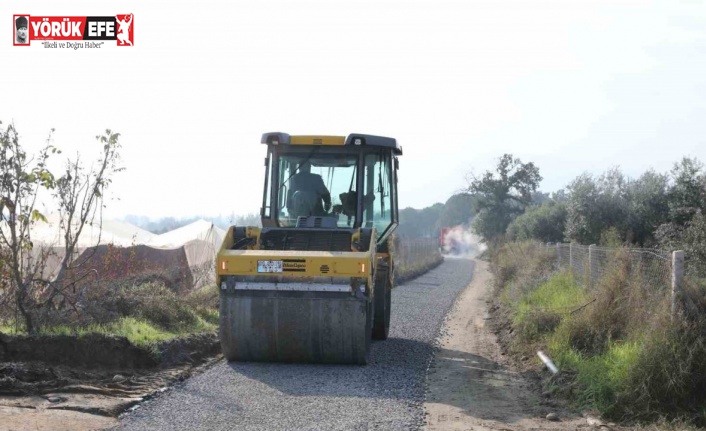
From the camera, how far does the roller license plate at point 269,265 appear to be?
33.9 feet

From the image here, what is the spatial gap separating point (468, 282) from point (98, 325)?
2472 centimetres

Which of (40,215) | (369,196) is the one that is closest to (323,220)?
(369,196)

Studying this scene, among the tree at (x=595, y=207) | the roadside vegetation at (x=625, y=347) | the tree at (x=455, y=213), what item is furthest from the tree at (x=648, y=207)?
the tree at (x=455, y=213)

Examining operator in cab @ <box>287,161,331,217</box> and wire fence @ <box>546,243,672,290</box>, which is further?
operator in cab @ <box>287,161,331,217</box>

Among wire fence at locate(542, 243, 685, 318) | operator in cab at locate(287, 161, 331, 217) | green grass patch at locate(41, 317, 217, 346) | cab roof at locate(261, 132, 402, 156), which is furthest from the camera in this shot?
operator in cab at locate(287, 161, 331, 217)

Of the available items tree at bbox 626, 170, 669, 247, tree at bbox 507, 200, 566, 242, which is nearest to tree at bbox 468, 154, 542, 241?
tree at bbox 507, 200, 566, 242

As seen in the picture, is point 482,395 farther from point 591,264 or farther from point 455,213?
point 455,213

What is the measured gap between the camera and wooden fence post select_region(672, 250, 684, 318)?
952cm

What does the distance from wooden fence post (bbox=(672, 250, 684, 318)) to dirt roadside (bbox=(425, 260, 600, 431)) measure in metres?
1.86

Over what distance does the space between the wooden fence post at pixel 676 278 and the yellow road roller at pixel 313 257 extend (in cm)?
364

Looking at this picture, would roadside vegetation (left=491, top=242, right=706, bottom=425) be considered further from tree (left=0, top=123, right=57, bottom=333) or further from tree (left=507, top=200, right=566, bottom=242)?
tree (left=507, top=200, right=566, bottom=242)

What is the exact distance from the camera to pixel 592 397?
29.5 ft

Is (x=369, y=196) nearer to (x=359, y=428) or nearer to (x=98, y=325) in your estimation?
(x=98, y=325)

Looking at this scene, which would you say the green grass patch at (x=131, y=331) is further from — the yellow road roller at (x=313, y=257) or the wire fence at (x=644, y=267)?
the wire fence at (x=644, y=267)
